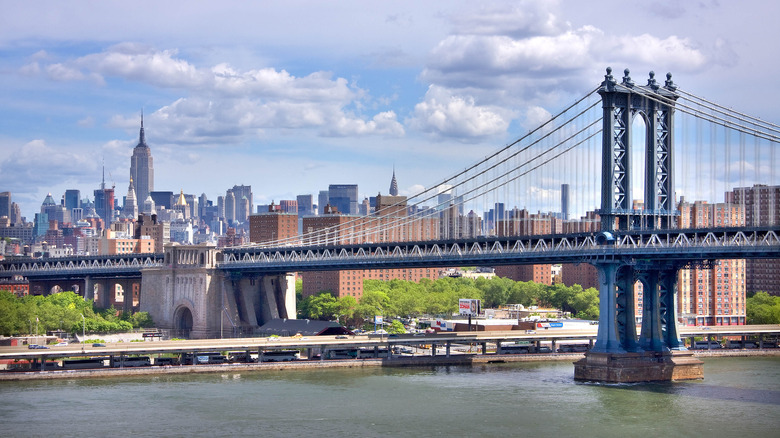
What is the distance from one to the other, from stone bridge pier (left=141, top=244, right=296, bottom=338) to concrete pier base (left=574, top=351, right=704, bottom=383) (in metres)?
45.1

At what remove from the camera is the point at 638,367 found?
74438 mm

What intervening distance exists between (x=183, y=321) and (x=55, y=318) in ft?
42.0

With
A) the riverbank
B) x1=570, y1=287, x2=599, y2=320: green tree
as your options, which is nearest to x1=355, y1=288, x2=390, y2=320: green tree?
x1=570, y1=287, x2=599, y2=320: green tree

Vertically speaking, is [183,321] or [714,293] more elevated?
[714,293]

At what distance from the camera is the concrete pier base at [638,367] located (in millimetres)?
73625

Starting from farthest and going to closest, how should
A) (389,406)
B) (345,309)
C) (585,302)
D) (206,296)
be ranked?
(585,302), (345,309), (206,296), (389,406)

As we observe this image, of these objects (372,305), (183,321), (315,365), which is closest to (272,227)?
(372,305)

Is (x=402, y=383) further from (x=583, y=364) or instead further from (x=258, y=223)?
(x=258, y=223)

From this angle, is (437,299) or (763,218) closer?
(763,218)

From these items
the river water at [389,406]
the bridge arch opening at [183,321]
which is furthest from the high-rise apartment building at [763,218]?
the bridge arch opening at [183,321]

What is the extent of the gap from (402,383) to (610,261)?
15274 millimetres

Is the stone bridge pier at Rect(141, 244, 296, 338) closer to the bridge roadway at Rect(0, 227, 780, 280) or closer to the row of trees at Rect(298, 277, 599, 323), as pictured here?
the bridge roadway at Rect(0, 227, 780, 280)

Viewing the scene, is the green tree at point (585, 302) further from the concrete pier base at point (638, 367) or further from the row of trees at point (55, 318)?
the concrete pier base at point (638, 367)

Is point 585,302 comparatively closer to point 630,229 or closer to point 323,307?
point 323,307
